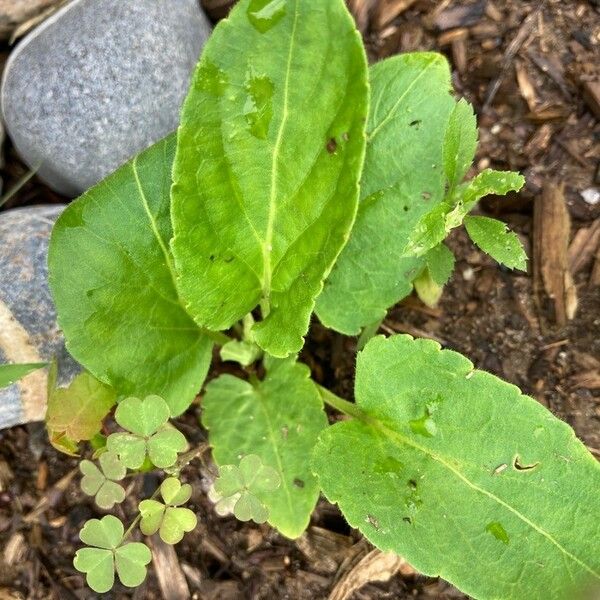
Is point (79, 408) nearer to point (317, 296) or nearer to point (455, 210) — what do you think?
point (317, 296)

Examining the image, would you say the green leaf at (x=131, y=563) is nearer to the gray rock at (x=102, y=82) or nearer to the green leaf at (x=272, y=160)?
the green leaf at (x=272, y=160)

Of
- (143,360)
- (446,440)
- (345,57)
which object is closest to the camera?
(345,57)

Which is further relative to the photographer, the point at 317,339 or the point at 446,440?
the point at 317,339

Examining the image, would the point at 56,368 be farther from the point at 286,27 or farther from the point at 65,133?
the point at 286,27

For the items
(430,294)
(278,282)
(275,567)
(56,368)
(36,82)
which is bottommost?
(275,567)

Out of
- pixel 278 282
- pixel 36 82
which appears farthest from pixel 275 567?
pixel 36 82

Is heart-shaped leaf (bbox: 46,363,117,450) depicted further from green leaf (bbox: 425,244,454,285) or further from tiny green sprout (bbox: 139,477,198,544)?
green leaf (bbox: 425,244,454,285)

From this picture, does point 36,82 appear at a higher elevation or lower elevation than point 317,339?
higher

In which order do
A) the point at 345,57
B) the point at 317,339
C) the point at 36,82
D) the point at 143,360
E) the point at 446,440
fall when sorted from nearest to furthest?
the point at 345,57
the point at 446,440
the point at 143,360
the point at 36,82
the point at 317,339
